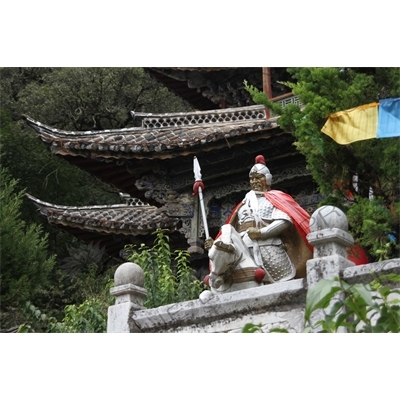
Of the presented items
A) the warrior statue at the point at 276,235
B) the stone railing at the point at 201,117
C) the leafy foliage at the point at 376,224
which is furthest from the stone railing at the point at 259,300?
the stone railing at the point at 201,117

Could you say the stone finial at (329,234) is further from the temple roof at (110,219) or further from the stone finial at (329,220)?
the temple roof at (110,219)

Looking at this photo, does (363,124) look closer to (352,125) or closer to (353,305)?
(352,125)

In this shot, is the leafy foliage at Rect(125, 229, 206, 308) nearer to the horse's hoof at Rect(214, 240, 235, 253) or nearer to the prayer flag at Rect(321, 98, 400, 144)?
the horse's hoof at Rect(214, 240, 235, 253)

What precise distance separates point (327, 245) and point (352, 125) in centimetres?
212

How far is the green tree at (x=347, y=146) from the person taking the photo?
10.8 meters

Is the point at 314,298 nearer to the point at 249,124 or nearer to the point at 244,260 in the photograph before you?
the point at 244,260

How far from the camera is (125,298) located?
991 cm

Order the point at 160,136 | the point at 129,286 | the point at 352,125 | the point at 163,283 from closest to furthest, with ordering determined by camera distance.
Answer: the point at 129,286, the point at 352,125, the point at 163,283, the point at 160,136

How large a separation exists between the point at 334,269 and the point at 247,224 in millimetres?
1958

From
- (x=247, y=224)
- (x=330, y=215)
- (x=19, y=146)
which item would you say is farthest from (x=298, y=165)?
(x=19, y=146)

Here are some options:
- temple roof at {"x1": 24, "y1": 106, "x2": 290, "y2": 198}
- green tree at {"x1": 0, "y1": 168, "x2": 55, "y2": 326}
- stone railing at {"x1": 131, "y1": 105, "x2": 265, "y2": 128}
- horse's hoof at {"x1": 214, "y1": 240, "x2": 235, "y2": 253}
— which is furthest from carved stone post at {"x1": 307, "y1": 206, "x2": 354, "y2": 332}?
stone railing at {"x1": 131, "y1": 105, "x2": 265, "y2": 128}

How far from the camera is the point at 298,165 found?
16078mm

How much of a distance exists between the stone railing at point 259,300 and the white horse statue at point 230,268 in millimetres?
455

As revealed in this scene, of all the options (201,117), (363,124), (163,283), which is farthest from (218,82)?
(363,124)
